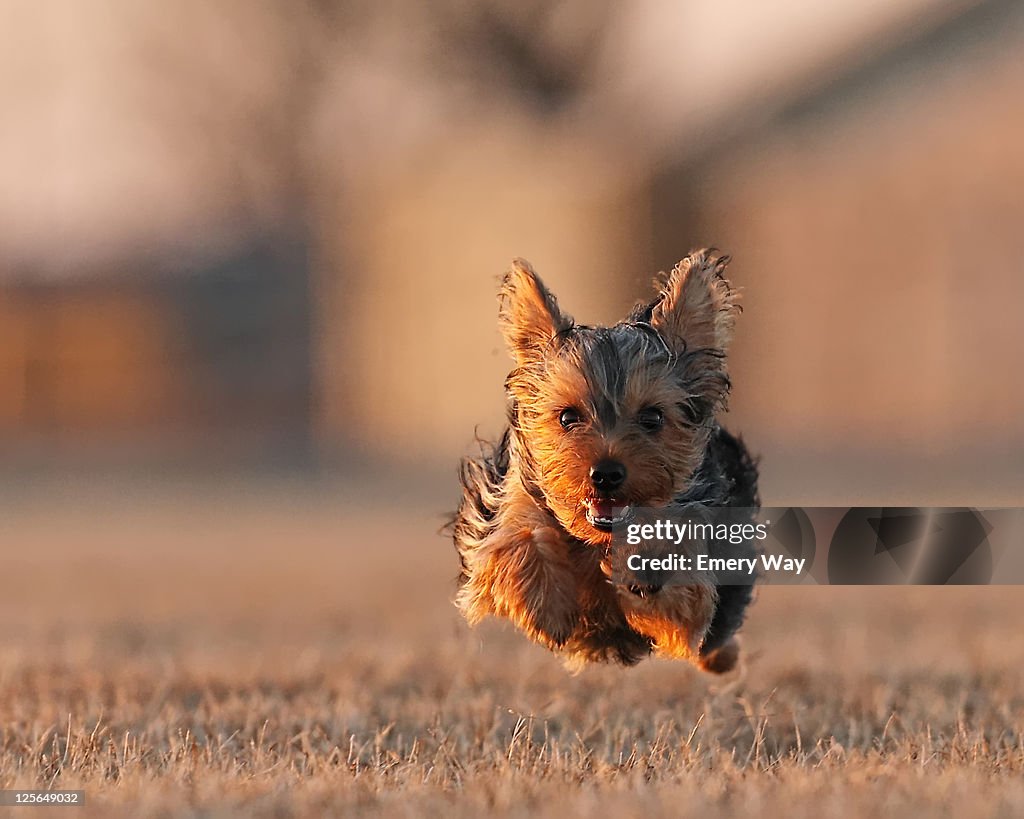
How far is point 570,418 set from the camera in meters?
4.77

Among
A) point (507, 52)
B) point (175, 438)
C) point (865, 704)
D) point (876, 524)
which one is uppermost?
point (507, 52)

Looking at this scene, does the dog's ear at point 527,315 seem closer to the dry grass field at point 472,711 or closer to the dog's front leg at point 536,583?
the dog's front leg at point 536,583

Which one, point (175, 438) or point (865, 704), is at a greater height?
Answer: point (175, 438)

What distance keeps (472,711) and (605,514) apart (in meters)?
1.43

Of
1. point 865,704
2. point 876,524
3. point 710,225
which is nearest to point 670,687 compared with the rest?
point 865,704

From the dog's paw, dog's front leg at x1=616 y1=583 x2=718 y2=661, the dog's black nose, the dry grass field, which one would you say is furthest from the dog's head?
the dog's paw

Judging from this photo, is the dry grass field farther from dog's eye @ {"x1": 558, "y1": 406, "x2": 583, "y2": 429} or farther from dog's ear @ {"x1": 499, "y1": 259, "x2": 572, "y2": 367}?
dog's ear @ {"x1": 499, "y1": 259, "x2": 572, "y2": 367}

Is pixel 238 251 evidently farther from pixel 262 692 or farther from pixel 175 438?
pixel 262 692

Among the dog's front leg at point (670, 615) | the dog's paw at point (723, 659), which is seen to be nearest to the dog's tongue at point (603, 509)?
the dog's front leg at point (670, 615)

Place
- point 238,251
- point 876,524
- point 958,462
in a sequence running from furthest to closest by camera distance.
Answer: point 238,251, point 958,462, point 876,524

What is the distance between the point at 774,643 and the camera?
773cm

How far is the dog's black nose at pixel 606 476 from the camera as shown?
4.51m

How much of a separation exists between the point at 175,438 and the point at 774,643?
60.5 ft

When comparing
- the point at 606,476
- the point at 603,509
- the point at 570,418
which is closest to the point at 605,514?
the point at 603,509
